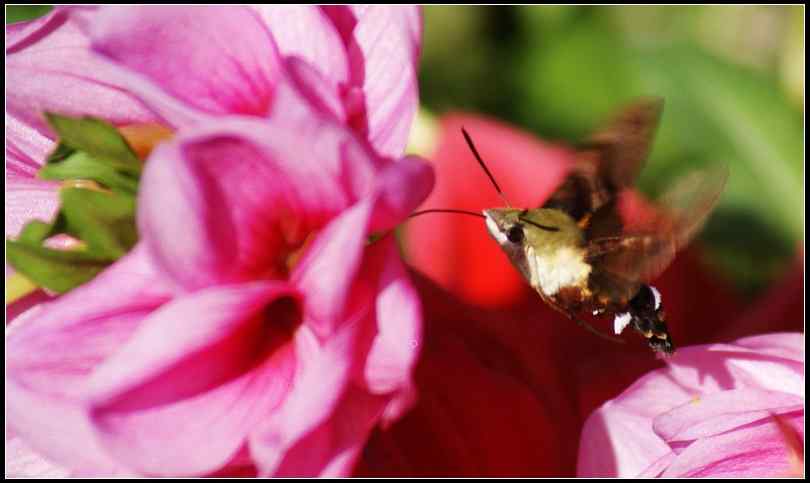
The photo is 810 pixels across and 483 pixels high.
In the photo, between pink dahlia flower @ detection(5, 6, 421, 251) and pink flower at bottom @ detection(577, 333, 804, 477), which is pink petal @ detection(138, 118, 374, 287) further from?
pink flower at bottom @ detection(577, 333, 804, 477)

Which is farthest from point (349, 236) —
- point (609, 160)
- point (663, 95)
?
point (663, 95)

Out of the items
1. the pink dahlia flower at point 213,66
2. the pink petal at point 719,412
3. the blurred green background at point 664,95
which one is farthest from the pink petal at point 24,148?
the blurred green background at point 664,95

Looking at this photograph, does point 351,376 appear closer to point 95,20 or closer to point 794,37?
point 95,20

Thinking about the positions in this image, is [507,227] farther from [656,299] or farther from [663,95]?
[663,95]

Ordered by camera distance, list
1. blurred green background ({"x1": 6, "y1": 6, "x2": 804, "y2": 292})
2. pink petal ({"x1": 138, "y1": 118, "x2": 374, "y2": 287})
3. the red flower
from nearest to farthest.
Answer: pink petal ({"x1": 138, "y1": 118, "x2": 374, "y2": 287})
the red flower
blurred green background ({"x1": 6, "y1": 6, "x2": 804, "y2": 292})

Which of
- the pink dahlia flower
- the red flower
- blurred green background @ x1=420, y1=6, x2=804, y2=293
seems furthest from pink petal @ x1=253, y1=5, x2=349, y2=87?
blurred green background @ x1=420, y1=6, x2=804, y2=293

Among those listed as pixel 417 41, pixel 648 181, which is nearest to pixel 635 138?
pixel 417 41
